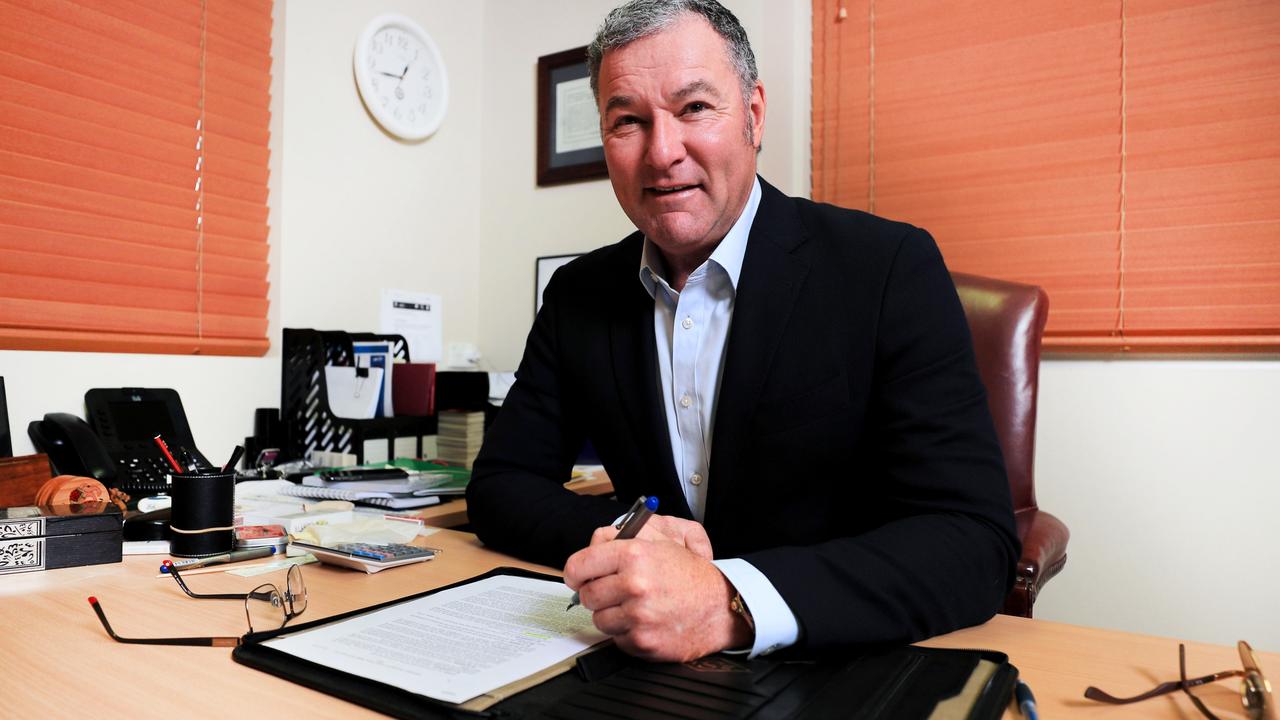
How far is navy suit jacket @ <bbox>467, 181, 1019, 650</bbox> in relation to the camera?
35.2 inches

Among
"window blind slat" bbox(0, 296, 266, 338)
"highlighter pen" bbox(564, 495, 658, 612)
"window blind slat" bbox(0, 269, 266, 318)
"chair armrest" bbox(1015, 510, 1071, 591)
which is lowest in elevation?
"chair armrest" bbox(1015, 510, 1071, 591)

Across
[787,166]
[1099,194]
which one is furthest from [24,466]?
[1099,194]

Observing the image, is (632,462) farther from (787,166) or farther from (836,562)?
(787,166)

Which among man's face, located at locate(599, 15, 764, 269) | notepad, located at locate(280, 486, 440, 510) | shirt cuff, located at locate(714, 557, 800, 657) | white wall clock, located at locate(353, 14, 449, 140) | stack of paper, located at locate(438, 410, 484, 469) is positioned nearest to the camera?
shirt cuff, located at locate(714, 557, 800, 657)

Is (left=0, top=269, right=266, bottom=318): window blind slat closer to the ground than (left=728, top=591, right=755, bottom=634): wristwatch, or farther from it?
farther from it

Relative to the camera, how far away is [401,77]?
2502 mm

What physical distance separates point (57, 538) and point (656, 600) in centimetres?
82

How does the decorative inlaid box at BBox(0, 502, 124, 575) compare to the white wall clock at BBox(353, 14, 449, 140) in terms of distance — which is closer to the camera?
A: the decorative inlaid box at BBox(0, 502, 124, 575)

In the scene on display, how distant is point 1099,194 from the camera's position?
1863mm

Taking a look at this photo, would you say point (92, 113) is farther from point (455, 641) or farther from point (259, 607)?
point (455, 641)

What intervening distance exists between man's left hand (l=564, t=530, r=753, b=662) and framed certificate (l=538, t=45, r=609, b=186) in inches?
78.4

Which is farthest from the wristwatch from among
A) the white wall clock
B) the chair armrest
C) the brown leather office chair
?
the white wall clock

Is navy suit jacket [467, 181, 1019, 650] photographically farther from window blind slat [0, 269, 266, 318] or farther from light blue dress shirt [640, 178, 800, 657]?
window blind slat [0, 269, 266, 318]

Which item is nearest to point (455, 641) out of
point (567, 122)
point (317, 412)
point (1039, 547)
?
point (1039, 547)
